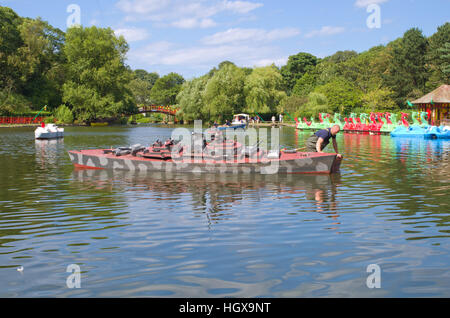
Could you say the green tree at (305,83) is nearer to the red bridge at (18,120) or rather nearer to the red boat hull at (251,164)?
the red bridge at (18,120)

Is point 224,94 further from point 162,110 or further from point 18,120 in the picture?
point 18,120

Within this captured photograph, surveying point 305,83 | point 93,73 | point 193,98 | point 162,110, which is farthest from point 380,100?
point 93,73

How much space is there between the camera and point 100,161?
2198 centimetres

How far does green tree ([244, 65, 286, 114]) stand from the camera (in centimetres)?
8462

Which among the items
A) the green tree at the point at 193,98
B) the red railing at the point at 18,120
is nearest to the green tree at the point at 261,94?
the green tree at the point at 193,98

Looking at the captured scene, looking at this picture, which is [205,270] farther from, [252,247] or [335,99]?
[335,99]

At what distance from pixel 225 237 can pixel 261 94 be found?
77000 mm

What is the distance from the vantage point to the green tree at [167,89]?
14088 centimetres

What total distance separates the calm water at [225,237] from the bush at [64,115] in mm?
66001

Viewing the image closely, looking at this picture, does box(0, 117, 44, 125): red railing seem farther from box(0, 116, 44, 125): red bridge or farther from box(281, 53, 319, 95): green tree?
box(281, 53, 319, 95): green tree

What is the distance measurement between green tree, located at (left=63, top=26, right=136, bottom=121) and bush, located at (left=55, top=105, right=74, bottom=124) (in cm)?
132
